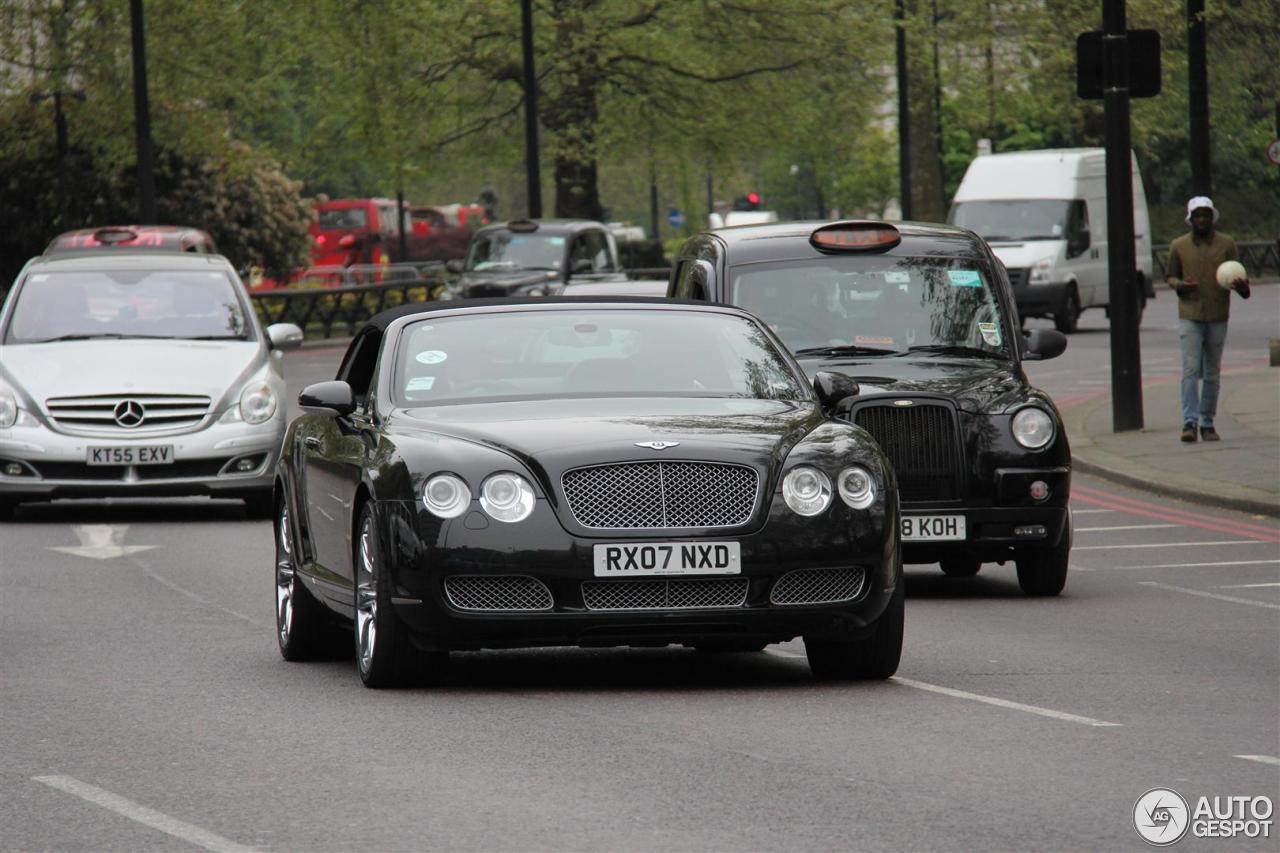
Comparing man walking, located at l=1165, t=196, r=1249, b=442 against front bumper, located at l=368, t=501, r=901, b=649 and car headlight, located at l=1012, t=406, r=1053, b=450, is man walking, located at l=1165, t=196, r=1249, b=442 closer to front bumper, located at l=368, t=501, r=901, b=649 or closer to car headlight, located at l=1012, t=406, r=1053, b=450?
car headlight, located at l=1012, t=406, r=1053, b=450

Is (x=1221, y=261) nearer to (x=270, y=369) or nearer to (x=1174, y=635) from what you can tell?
(x=270, y=369)

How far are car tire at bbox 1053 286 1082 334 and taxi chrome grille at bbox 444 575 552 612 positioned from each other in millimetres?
30982

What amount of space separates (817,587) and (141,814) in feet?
9.29

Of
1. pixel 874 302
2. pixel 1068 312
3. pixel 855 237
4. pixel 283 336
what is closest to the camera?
pixel 874 302

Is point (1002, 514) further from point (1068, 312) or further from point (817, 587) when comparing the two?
point (1068, 312)

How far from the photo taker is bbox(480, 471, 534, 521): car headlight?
8672 mm

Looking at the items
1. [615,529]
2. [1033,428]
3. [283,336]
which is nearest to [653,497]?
[615,529]

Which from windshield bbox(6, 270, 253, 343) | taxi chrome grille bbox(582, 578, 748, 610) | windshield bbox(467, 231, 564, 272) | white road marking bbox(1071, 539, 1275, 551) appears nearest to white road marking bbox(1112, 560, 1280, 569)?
white road marking bbox(1071, 539, 1275, 551)

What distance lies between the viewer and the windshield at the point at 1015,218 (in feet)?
131

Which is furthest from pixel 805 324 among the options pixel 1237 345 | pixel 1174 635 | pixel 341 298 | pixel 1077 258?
pixel 341 298

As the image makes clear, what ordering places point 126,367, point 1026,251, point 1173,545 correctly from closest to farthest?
point 1173,545 < point 126,367 < point 1026,251

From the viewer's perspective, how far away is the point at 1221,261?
788 inches

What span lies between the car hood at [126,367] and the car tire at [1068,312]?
23726mm

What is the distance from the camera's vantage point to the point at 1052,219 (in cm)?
4009
